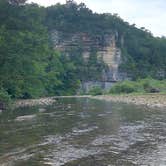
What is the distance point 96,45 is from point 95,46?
1.41 feet

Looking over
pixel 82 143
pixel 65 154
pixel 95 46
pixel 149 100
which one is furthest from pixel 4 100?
pixel 95 46

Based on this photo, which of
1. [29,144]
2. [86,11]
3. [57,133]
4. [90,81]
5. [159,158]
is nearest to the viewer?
[159,158]

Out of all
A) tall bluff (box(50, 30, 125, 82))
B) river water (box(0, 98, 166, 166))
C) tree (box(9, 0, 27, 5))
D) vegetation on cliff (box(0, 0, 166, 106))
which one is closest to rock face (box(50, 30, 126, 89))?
tall bluff (box(50, 30, 125, 82))

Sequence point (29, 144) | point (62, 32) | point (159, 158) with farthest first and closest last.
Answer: point (62, 32) < point (29, 144) < point (159, 158)

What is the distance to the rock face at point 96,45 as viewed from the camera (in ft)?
372

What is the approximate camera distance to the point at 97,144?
16172 mm

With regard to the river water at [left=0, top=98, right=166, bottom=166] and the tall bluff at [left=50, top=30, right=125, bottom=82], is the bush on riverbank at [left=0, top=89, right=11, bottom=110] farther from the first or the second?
the tall bluff at [left=50, top=30, right=125, bottom=82]

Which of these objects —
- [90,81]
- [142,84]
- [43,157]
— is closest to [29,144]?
[43,157]

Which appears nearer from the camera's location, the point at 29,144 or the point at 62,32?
the point at 29,144

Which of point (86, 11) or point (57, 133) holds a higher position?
point (86, 11)

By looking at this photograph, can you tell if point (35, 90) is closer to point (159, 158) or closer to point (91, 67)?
point (159, 158)

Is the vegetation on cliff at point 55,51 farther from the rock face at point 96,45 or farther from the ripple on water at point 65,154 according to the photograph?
the ripple on water at point 65,154

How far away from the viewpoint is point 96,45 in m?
115

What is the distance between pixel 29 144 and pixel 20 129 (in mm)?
4465
